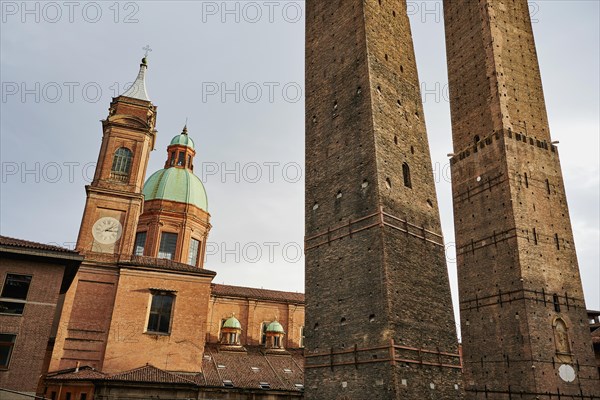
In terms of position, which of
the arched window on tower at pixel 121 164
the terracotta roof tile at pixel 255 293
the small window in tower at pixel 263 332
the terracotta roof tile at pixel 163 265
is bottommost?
the small window in tower at pixel 263 332

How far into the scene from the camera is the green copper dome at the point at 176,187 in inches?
1462

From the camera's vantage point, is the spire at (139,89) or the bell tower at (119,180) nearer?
the bell tower at (119,180)

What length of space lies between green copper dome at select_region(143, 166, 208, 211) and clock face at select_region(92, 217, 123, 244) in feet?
33.8

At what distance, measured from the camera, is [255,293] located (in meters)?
37.8

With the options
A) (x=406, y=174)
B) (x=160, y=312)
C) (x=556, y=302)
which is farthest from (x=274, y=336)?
(x=406, y=174)

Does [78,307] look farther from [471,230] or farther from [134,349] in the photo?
[471,230]

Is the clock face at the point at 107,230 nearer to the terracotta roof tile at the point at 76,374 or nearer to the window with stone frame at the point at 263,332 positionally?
the terracotta roof tile at the point at 76,374

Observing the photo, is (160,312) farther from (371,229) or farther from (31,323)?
(371,229)

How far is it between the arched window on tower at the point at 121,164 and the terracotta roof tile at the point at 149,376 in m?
10.9

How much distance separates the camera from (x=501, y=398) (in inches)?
919

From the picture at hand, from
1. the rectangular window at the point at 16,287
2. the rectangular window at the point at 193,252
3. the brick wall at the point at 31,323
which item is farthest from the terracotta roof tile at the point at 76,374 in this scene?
the rectangular window at the point at 193,252

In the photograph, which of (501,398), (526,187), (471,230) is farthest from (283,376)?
(526,187)

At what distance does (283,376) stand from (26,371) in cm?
1513

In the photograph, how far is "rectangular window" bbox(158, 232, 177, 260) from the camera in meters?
35.5
